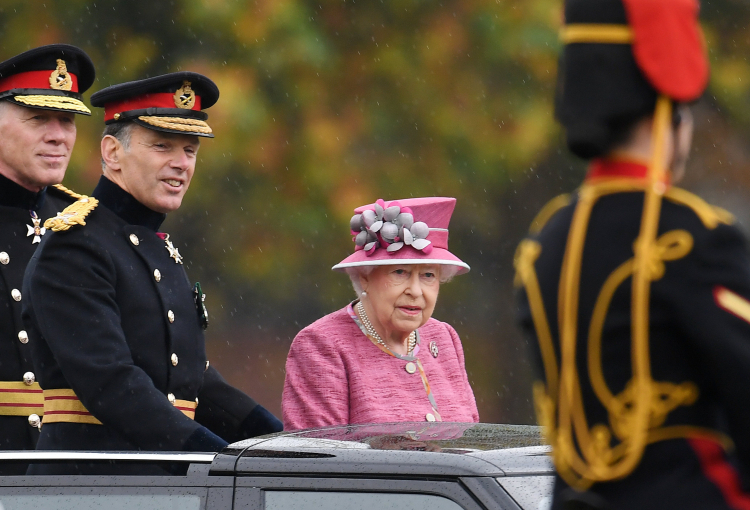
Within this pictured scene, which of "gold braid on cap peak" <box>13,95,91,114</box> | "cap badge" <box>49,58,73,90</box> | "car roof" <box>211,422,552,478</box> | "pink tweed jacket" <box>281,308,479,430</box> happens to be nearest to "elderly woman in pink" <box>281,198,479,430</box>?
"pink tweed jacket" <box>281,308,479,430</box>

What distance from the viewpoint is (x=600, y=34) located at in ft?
7.20

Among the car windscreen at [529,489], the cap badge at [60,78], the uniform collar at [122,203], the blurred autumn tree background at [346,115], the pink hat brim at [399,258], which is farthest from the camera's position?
the blurred autumn tree background at [346,115]

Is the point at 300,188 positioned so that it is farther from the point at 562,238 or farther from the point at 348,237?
the point at 562,238

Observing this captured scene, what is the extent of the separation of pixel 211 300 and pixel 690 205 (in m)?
7.53

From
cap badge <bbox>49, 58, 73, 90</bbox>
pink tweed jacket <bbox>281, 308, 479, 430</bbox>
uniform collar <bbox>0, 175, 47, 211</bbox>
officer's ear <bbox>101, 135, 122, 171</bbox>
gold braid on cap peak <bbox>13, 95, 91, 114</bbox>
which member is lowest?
pink tweed jacket <bbox>281, 308, 479, 430</bbox>

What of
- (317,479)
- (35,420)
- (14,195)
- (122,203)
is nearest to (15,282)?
(14,195)

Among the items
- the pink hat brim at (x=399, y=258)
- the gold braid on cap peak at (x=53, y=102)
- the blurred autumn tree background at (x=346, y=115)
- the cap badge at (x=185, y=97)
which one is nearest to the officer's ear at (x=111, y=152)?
the cap badge at (x=185, y=97)

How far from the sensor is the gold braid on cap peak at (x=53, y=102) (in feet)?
16.1

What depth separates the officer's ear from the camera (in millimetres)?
4469

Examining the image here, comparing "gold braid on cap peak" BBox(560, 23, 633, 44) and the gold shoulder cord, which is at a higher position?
"gold braid on cap peak" BBox(560, 23, 633, 44)

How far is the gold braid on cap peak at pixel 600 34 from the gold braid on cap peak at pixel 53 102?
2986 millimetres

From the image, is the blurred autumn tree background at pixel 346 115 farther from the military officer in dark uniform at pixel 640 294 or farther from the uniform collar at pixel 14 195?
the military officer in dark uniform at pixel 640 294

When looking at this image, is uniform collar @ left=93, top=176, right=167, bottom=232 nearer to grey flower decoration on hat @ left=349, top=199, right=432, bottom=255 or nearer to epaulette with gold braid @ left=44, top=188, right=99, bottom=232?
epaulette with gold braid @ left=44, top=188, right=99, bottom=232

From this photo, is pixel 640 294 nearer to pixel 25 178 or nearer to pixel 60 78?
pixel 25 178
